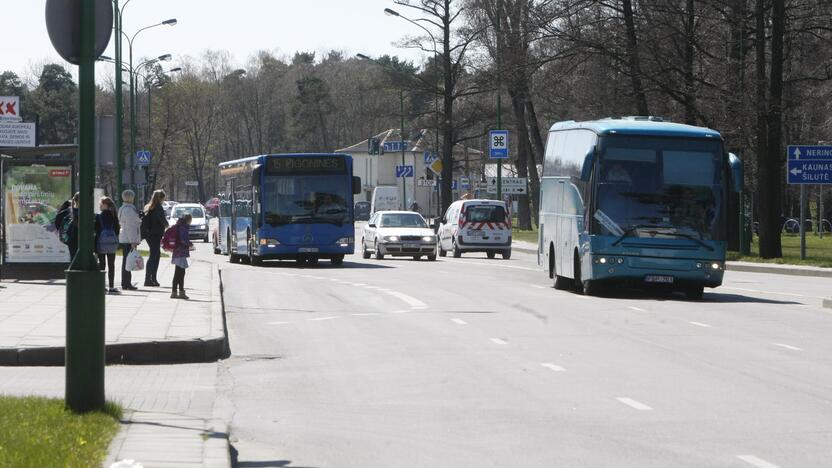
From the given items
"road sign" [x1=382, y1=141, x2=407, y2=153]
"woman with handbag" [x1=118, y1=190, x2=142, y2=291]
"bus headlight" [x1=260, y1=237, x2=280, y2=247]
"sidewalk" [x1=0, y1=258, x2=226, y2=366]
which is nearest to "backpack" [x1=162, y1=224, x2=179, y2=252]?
"sidewalk" [x1=0, y1=258, x2=226, y2=366]

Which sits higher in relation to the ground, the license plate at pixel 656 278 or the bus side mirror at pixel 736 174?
the bus side mirror at pixel 736 174

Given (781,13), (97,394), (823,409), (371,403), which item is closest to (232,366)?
(371,403)

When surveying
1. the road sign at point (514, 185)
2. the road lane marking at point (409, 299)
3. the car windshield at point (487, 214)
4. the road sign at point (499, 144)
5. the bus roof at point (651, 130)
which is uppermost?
the road sign at point (499, 144)

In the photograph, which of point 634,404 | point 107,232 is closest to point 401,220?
point 107,232

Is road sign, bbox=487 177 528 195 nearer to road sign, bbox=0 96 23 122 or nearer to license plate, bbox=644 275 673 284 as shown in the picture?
road sign, bbox=0 96 23 122

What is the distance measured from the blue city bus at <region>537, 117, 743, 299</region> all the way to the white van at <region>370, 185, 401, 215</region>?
71.3 m

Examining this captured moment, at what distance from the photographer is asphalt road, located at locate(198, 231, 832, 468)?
8.94 meters

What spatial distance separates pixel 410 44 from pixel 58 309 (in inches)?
1828

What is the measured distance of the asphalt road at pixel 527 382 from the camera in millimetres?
8938

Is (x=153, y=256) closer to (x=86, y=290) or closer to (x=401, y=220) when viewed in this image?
(x=86, y=290)

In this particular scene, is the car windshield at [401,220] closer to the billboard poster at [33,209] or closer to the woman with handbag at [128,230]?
the billboard poster at [33,209]

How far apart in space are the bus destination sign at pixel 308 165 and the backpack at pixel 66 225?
42.5 feet

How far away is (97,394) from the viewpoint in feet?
30.6

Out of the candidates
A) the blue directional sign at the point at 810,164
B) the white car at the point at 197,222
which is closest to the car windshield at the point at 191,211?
the white car at the point at 197,222
